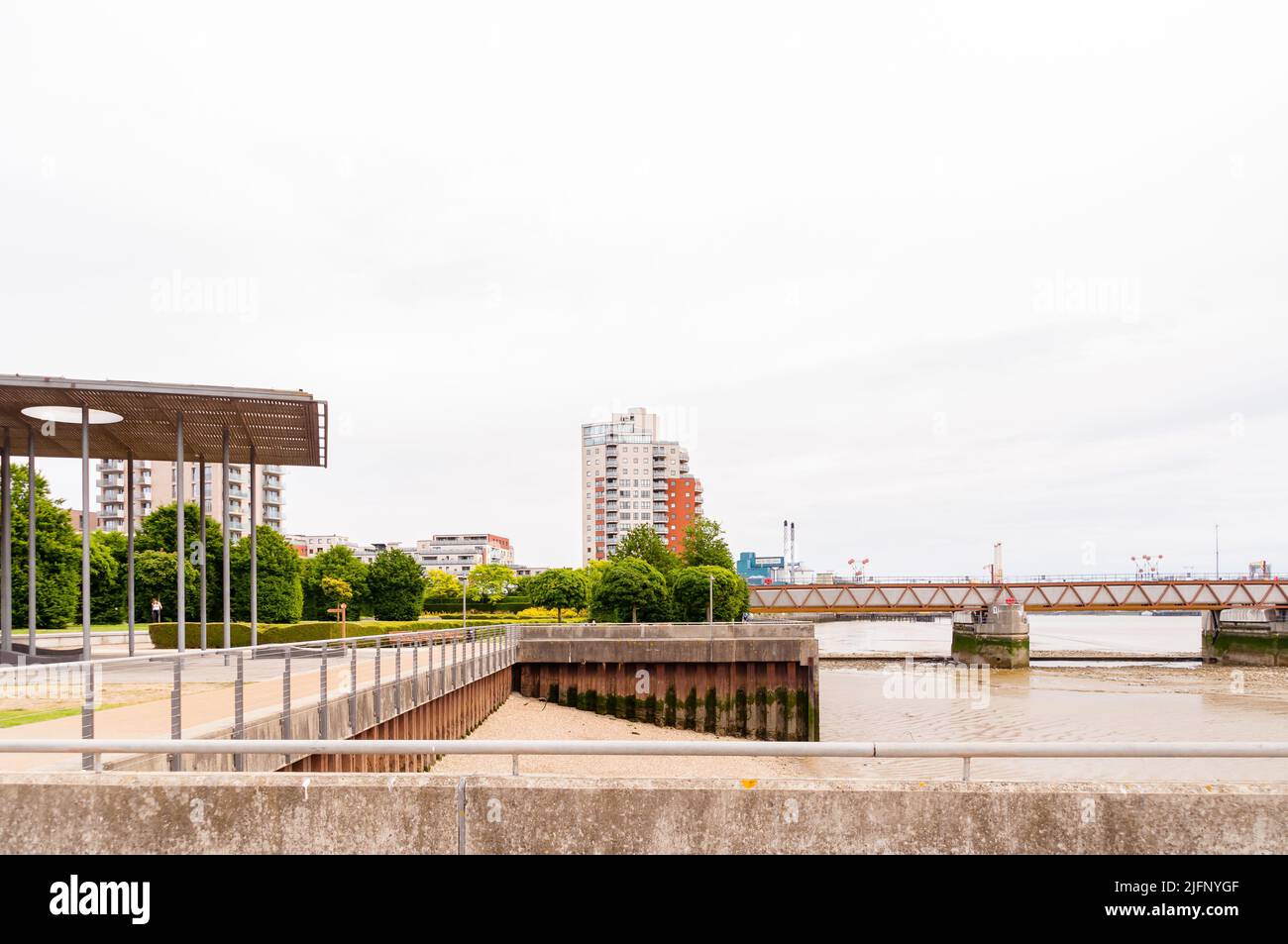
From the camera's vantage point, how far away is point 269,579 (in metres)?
69.1

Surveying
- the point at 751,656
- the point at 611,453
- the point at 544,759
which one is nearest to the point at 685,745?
the point at 544,759

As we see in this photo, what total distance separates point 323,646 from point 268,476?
15044cm

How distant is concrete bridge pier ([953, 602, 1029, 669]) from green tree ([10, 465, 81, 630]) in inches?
2376

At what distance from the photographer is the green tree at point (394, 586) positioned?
88.8m

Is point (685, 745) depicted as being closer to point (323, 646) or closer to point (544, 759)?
point (323, 646)

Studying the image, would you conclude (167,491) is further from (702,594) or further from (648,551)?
(702,594)

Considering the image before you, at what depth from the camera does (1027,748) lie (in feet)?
17.6

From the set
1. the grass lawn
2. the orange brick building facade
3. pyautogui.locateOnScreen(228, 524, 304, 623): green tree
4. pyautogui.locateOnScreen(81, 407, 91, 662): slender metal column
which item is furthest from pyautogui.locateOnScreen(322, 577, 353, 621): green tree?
the orange brick building facade

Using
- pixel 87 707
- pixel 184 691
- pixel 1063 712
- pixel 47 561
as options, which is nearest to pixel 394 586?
pixel 47 561

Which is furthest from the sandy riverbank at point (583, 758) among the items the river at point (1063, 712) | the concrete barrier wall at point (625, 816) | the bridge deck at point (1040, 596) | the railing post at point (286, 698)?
the bridge deck at point (1040, 596)

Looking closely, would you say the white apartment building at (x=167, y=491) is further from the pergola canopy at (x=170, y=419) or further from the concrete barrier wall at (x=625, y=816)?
the concrete barrier wall at (x=625, y=816)

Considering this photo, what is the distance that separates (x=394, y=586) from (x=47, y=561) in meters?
38.5

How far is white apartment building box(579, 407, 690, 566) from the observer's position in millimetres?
180250
